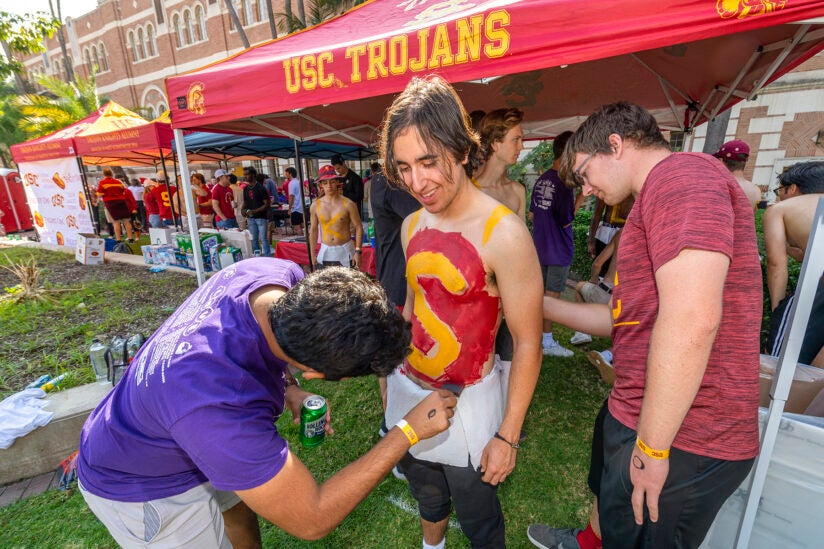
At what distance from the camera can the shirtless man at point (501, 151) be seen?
8.88 ft

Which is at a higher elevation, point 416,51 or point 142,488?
point 416,51

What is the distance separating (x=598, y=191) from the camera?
4.74ft

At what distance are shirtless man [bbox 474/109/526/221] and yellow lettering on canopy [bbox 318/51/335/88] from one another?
1.23m

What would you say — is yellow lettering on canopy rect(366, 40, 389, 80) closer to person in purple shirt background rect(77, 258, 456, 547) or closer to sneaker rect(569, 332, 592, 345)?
person in purple shirt background rect(77, 258, 456, 547)

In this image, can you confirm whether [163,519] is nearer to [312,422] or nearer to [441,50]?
[312,422]

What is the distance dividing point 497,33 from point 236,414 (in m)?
2.39

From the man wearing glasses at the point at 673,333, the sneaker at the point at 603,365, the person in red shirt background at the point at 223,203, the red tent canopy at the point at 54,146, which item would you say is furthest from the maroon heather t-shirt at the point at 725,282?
the red tent canopy at the point at 54,146

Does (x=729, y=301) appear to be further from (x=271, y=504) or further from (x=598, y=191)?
(x=271, y=504)

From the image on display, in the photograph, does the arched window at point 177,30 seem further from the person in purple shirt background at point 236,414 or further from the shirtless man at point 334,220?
the person in purple shirt background at point 236,414

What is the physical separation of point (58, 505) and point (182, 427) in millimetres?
2684

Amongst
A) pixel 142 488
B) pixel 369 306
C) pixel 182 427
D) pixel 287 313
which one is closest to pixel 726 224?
pixel 369 306

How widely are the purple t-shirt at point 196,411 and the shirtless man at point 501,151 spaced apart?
201cm

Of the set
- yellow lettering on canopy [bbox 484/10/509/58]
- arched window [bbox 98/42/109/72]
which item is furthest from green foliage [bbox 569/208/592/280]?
arched window [bbox 98/42/109/72]

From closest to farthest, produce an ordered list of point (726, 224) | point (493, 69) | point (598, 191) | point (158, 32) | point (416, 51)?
point (726, 224)
point (598, 191)
point (493, 69)
point (416, 51)
point (158, 32)
